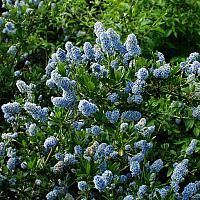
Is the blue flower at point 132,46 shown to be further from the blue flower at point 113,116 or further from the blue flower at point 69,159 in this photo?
the blue flower at point 69,159

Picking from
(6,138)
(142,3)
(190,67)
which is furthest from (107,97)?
(142,3)

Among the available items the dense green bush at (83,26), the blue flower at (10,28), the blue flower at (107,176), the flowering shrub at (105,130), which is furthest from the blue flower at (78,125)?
the blue flower at (10,28)

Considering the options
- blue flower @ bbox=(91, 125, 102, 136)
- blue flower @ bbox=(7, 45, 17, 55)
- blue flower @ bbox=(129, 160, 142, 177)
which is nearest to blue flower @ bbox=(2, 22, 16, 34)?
blue flower @ bbox=(7, 45, 17, 55)

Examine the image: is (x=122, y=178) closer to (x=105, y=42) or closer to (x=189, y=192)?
(x=189, y=192)

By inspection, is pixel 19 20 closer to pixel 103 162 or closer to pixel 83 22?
pixel 83 22

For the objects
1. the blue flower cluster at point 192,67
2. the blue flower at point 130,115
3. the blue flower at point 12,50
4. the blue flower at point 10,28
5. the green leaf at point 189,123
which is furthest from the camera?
the blue flower at point 10,28

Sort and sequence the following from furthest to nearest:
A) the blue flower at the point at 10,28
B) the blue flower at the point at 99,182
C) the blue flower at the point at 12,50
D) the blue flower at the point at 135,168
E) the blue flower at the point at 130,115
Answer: the blue flower at the point at 10,28 < the blue flower at the point at 12,50 < the blue flower at the point at 130,115 < the blue flower at the point at 135,168 < the blue flower at the point at 99,182

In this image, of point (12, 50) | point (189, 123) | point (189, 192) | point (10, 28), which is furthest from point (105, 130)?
point (10, 28)
